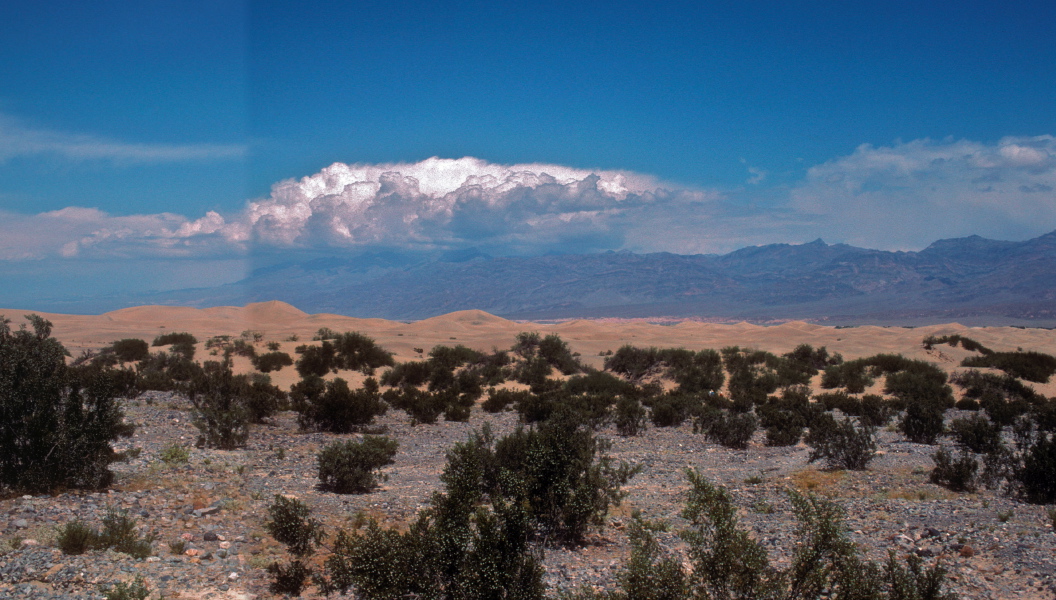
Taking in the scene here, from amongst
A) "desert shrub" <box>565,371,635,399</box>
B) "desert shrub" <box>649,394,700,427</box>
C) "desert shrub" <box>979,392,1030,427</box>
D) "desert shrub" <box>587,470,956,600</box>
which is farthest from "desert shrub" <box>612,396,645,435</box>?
"desert shrub" <box>587,470,956,600</box>

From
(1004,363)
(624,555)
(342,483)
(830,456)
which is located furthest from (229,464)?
(1004,363)

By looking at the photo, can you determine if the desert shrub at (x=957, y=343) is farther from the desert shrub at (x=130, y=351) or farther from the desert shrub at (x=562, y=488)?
the desert shrub at (x=130, y=351)

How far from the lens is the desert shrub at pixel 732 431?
16609mm

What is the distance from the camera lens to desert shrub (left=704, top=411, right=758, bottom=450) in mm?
16609

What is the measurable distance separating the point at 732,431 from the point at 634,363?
14.2 meters

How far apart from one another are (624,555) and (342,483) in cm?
572

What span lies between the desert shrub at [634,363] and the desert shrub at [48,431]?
2341 centimetres

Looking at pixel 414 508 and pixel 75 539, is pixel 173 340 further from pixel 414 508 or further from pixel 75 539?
pixel 75 539

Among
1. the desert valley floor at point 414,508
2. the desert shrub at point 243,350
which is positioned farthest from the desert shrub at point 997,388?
the desert shrub at point 243,350

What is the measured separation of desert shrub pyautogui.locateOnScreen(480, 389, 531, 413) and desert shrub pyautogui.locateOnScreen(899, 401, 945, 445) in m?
13.0

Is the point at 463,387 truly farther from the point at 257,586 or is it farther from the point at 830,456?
the point at 257,586

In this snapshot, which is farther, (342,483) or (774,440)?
(774,440)

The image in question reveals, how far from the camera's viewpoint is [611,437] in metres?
18.2

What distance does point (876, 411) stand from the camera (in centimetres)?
1958
